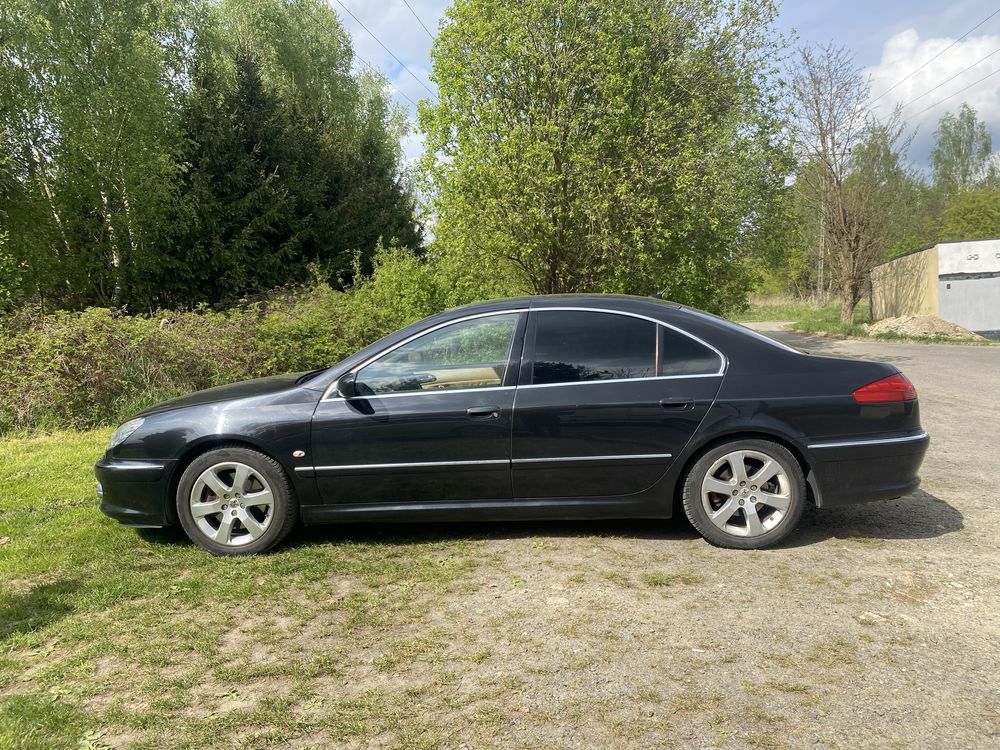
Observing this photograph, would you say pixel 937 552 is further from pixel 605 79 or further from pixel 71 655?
pixel 605 79

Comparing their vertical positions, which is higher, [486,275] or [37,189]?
[37,189]

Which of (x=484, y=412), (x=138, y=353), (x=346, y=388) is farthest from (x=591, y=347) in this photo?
(x=138, y=353)

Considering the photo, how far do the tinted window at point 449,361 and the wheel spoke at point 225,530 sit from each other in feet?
3.79

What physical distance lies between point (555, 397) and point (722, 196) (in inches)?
423

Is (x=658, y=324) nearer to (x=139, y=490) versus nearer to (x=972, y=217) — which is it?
(x=139, y=490)

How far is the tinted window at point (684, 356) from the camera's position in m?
4.30

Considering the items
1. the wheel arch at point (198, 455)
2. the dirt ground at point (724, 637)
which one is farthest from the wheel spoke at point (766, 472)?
the wheel arch at point (198, 455)

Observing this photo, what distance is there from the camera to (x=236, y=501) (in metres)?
4.34

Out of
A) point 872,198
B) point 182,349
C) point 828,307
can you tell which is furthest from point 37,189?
point 828,307

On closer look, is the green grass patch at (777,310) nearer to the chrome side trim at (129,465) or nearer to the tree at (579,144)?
the tree at (579,144)

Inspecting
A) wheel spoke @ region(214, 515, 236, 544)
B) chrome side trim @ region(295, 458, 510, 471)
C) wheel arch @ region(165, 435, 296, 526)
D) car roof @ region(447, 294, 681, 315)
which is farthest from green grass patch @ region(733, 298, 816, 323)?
wheel spoke @ region(214, 515, 236, 544)

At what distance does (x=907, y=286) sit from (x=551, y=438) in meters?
31.0

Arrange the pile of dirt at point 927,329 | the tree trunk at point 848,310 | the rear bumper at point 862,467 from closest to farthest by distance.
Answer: the rear bumper at point 862,467
the pile of dirt at point 927,329
the tree trunk at point 848,310

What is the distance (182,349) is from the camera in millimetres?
9336
